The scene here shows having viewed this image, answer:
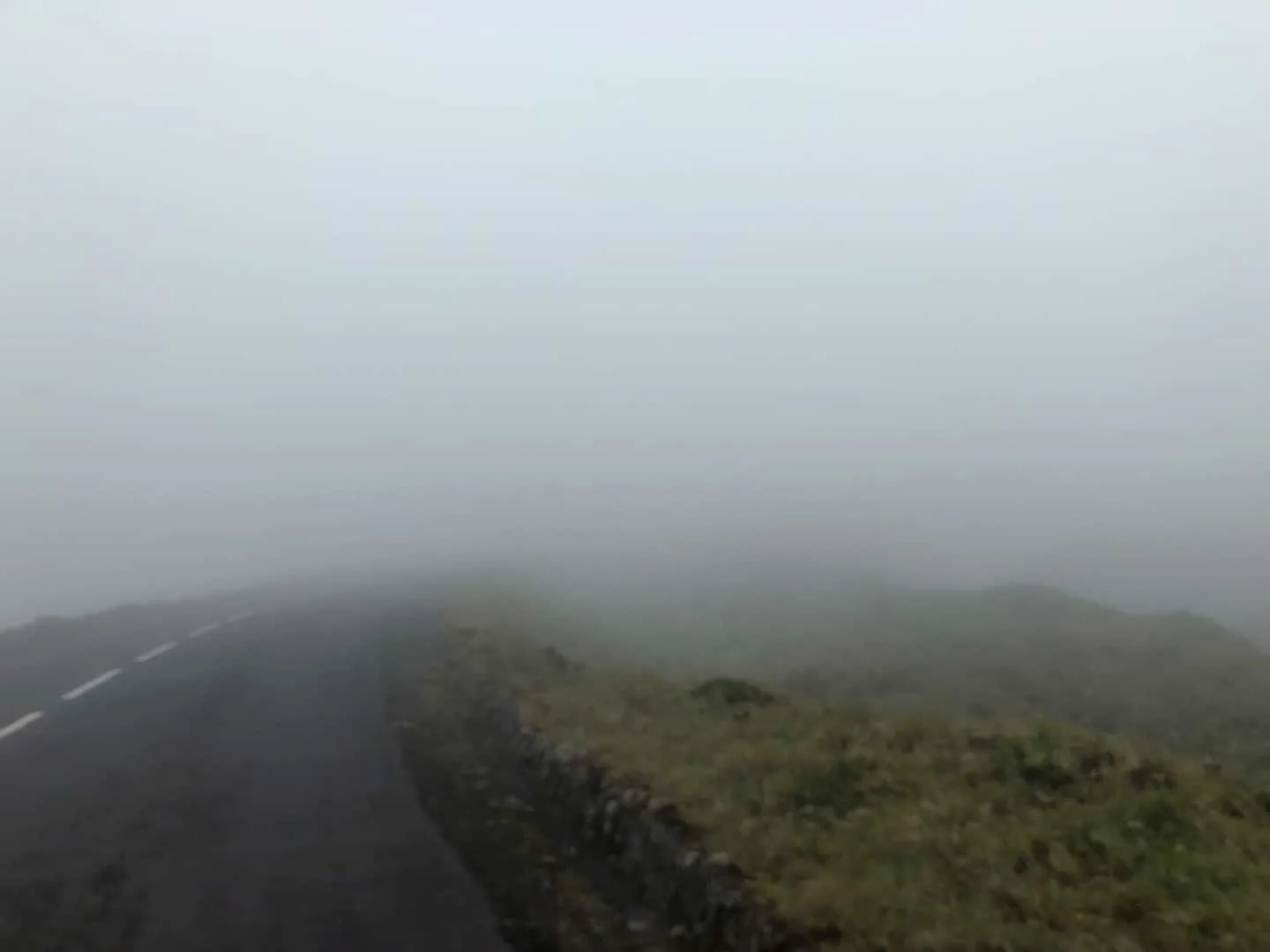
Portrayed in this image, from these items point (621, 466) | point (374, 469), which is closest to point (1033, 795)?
point (621, 466)

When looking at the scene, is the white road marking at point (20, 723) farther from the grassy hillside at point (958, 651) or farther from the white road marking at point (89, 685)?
the grassy hillside at point (958, 651)

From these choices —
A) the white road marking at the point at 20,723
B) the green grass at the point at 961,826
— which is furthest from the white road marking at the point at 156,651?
the green grass at the point at 961,826

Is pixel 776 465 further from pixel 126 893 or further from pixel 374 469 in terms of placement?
pixel 126 893

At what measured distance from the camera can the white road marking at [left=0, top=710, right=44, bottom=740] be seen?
48.9 feet

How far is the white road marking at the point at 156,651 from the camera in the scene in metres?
22.5

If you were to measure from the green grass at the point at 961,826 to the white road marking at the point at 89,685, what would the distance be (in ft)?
25.5

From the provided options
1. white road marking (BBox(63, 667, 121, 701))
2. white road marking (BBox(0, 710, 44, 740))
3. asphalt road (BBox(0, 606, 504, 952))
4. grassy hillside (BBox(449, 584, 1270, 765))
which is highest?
white road marking (BBox(63, 667, 121, 701))

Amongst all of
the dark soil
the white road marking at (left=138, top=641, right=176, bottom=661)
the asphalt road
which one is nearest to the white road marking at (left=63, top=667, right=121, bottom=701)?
the asphalt road

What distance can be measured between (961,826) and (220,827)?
568cm

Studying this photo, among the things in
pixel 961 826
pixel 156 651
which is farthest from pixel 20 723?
pixel 961 826

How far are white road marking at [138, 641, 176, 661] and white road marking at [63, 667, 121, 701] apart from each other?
5.27 ft

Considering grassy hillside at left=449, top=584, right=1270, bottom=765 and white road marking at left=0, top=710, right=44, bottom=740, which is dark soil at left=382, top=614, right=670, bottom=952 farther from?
grassy hillside at left=449, top=584, right=1270, bottom=765

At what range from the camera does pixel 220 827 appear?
405 inches

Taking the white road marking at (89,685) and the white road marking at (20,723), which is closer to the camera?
the white road marking at (20,723)
